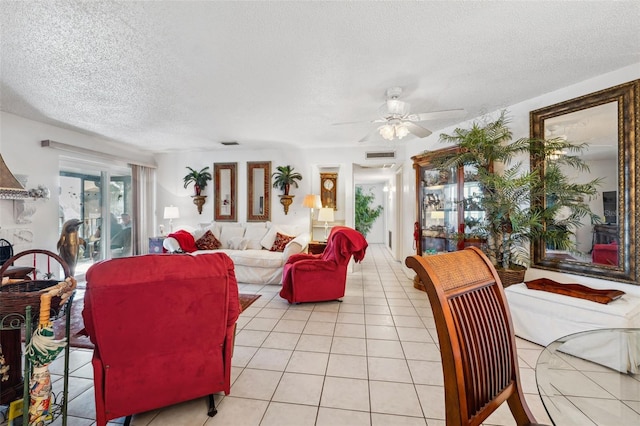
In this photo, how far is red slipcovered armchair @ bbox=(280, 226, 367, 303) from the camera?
10.9 feet

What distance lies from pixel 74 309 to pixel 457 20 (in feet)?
16.4

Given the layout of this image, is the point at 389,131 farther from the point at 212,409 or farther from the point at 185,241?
the point at 185,241

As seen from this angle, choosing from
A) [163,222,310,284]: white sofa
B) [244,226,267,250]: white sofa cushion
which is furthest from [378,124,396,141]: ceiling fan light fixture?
[244,226,267,250]: white sofa cushion

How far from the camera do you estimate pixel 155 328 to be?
1.38 metres

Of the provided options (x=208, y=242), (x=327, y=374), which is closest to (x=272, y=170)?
(x=208, y=242)

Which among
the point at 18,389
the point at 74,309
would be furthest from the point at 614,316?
the point at 74,309

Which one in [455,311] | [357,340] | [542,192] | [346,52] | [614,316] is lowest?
[357,340]

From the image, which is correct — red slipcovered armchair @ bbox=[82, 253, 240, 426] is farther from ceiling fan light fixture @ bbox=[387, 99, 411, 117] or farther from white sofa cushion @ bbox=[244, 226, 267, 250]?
white sofa cushion @ bbox=[244, 226, 267, 250]

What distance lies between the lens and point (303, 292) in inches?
134

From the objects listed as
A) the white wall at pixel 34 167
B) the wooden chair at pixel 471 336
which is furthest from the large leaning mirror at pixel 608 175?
the white wall at pixel 34 167

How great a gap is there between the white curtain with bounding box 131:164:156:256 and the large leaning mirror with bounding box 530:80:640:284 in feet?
22.6

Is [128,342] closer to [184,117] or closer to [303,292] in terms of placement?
[303,292]

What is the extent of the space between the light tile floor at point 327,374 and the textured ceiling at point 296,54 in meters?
2.54

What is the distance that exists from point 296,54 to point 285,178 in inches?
125
